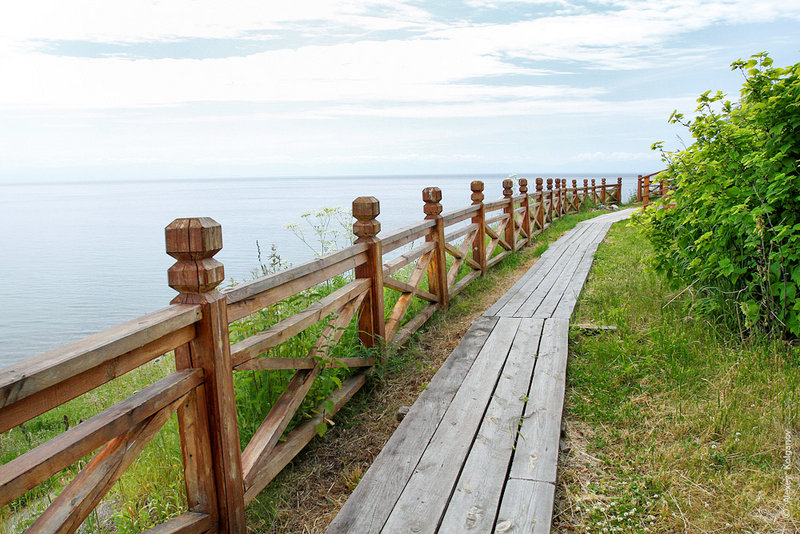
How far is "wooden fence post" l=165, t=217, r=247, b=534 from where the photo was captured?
228cm

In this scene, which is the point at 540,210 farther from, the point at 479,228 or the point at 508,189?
the point at 479,228

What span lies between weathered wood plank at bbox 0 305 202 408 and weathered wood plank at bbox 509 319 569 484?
5.91 ft

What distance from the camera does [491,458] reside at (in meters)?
2.89

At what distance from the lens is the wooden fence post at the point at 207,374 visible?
228cm

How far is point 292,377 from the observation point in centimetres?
343

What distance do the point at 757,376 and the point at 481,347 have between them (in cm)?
198

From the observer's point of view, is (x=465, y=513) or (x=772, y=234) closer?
(x=465, y=513)

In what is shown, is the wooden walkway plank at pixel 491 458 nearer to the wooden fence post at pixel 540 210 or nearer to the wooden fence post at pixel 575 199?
the wooden fence post at pixel 540 210

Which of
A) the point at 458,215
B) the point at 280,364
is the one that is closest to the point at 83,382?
the point at 280,364

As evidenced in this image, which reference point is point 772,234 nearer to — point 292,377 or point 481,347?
point 481,347

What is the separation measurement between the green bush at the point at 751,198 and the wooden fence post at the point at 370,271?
263 cm

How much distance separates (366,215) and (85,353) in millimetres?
2847

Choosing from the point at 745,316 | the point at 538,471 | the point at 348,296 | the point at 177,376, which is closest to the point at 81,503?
the point at 177,376

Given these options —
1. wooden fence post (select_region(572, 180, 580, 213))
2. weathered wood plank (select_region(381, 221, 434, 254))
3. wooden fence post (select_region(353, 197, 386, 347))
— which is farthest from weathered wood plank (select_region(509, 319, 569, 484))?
wooden fence post (select_region(572, 180, 580, 213))
